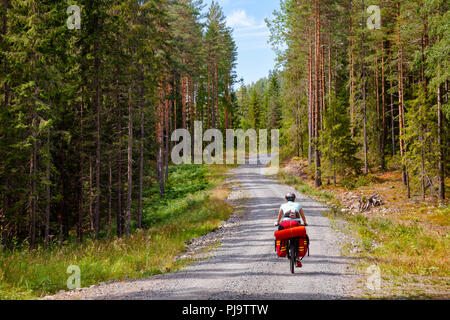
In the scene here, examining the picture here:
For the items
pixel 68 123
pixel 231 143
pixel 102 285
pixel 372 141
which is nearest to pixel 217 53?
pixel 231 143

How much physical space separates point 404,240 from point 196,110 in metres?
51.4

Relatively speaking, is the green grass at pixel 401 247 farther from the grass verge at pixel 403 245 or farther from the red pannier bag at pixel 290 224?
the red pannier bag at pixel 290 224

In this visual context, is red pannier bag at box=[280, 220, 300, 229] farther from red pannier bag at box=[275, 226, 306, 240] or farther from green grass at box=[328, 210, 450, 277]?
green grass at box=[328, 210, 450, 277]

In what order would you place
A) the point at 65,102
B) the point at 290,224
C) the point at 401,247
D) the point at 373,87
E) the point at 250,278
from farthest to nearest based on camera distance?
1. the point at 373,87
2. the point at 65,102
3. the point at 401,247
4. the point at 290,224
5. the point at 250,278

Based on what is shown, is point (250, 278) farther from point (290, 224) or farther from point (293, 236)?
point (290, 224)

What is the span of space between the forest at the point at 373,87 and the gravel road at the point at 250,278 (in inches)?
488

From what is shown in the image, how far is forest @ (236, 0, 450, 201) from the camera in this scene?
20953 millimetres

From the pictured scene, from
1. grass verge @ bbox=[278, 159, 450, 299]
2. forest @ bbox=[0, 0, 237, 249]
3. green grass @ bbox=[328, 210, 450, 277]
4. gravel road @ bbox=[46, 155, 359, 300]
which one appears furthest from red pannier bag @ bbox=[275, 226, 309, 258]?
forest @ bbox=[0, 0, 237, 249]

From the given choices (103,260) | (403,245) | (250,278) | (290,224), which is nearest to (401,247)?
(403,245)

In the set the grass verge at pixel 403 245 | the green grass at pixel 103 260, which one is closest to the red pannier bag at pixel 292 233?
the grass verge at pixel 403 245

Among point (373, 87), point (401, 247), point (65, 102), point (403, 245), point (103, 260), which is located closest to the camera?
point (103, 260)

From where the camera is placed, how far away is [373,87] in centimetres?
3609

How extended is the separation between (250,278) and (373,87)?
3428 cm

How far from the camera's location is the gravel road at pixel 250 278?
6930 mm
